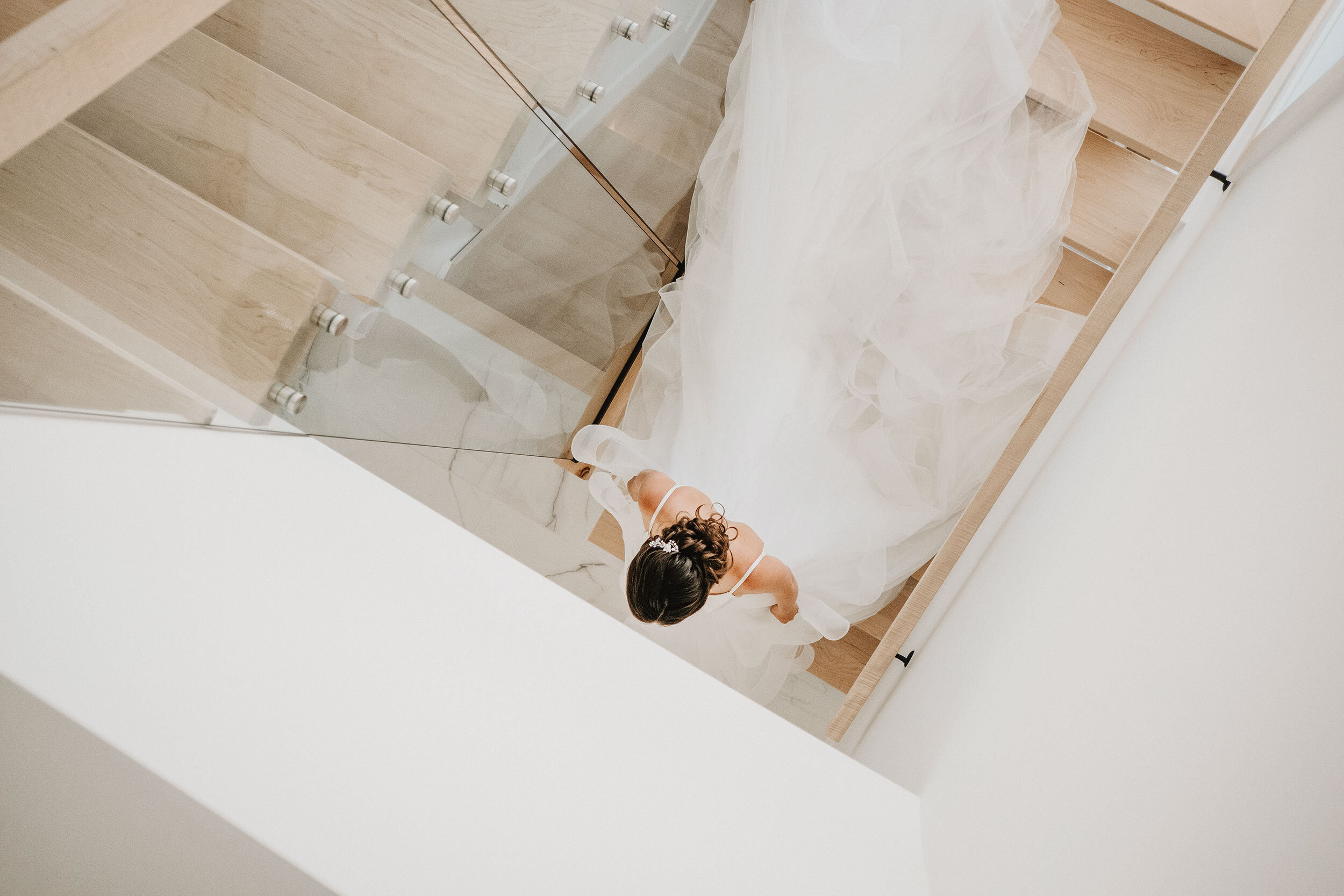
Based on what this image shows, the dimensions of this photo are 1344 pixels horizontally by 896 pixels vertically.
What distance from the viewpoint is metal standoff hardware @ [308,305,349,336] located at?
1263mm

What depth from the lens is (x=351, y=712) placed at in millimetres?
858

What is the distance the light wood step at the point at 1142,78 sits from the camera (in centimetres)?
203

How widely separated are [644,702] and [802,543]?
103 centimetres

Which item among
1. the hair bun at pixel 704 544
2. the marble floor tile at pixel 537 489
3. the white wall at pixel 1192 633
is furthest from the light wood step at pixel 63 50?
the marble floor tile at pixel 537 489

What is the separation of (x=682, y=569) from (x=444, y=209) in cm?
90

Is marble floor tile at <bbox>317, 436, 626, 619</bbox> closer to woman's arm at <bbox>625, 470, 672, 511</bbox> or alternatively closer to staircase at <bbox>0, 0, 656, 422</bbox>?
woman's arm at <bbox>625, 470, 672, 511</bbox>

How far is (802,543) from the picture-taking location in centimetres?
200

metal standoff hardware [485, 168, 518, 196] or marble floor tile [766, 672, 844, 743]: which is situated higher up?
metal standoff hardware [485, 168, 518, 196]

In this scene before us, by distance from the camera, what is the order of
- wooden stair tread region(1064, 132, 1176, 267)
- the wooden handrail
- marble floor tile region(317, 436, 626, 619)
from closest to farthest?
the wooden handrail, wooden stair tread region(1064, 132, 1176, 267), marble floor tile region(317, 436, 626, 619)

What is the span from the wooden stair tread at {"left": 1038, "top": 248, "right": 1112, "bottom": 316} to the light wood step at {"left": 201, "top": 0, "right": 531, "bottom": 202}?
63.1 inches

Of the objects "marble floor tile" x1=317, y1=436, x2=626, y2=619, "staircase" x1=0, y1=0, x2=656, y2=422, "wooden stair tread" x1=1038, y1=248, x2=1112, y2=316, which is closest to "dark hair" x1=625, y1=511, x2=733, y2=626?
"staircase" x1=0, y1=0, x2=656, y2=422

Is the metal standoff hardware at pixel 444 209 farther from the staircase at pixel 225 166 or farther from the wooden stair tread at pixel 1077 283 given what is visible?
the wooden stair tread at pixel 1077 283

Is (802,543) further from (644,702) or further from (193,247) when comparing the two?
(193,247)

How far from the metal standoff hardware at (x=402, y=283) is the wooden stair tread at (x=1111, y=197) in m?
1.73
